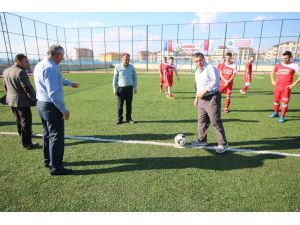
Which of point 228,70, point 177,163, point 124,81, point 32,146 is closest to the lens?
point 177,163

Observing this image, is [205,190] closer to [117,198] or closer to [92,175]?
[117,198]

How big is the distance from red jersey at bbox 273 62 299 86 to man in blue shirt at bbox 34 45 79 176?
22.3 feet

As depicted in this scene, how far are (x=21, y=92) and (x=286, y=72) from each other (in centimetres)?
772

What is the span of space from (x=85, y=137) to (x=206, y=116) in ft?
10.8

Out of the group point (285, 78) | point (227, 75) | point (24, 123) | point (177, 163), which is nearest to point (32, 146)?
point (24, 123)

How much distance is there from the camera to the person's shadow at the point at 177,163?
401cm

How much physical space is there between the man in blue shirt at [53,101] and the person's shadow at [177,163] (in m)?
0.52

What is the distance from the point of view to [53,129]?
11.7 ft

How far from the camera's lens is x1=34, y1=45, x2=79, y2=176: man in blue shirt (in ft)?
10.7

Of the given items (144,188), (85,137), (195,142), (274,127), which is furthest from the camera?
(274,127)

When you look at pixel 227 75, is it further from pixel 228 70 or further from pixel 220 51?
pixel 220 51

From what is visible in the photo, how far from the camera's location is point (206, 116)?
484cm

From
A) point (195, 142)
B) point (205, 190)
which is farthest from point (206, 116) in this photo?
point (205, 190)

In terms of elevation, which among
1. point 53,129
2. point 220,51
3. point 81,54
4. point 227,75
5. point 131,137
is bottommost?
point 131,137
